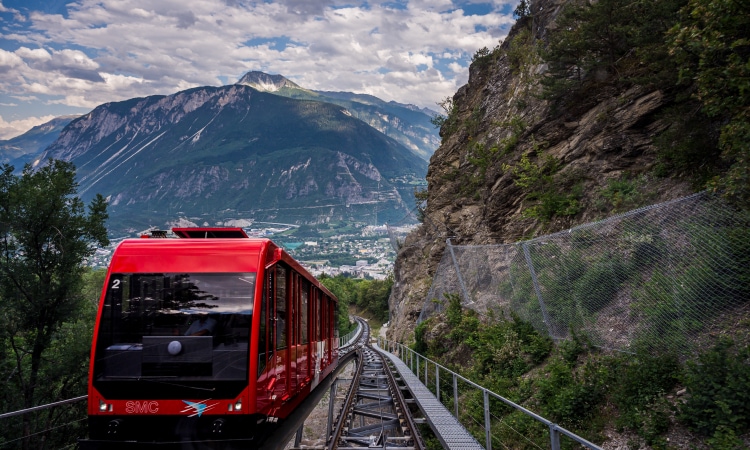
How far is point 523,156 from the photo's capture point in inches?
736

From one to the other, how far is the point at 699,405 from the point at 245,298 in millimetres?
6017

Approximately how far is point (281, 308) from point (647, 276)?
5.92 m

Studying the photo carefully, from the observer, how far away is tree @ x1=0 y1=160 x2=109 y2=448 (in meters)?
21.3

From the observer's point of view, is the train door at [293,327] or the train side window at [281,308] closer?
the train side window at [281,308]

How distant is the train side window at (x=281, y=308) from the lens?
8.24 m

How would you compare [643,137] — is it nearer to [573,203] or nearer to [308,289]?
[573,203]

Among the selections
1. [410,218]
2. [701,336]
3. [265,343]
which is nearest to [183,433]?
[265,343]

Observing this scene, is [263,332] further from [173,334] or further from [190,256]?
[190,256]

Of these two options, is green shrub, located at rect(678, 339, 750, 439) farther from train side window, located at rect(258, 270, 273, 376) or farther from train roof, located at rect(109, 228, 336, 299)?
train roof, located at rect(109, 228, 336, 299)

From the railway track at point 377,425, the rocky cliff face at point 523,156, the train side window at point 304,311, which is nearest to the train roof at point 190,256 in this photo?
the train side window at point 304,311

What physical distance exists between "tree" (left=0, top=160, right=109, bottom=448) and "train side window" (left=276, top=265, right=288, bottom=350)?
1801cm

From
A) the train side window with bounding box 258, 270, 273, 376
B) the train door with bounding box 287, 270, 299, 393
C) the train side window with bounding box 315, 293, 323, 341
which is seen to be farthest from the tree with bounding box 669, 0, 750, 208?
the train side window with bounding box 315, 293, 323, 341

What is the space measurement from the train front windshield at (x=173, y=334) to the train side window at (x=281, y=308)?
1033 mm

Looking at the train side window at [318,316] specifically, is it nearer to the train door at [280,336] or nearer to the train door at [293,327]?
the train door at [293,327]
